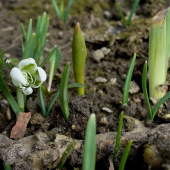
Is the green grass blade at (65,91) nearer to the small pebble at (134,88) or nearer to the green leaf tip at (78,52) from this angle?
the green leaf tip at (78,52)

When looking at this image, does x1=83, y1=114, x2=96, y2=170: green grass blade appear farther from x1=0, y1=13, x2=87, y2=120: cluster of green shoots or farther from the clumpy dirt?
x1=0, y1=13, x2=87, y2=120: cluster of green shoots

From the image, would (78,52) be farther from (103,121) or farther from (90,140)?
(90,140)

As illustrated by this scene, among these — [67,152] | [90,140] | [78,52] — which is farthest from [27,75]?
[90,140]

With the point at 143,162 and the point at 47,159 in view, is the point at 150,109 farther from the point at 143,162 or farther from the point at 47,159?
the point at 47,159

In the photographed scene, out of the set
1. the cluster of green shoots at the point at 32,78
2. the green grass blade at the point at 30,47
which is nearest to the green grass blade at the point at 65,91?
the cluster of green shoots at the point at 32,78

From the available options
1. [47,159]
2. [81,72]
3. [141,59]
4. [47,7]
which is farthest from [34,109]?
[47,7]

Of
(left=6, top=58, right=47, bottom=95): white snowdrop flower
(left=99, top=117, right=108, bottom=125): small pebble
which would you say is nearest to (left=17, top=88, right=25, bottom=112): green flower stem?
(left=6, top=58, right=47, bottom=95): white snowdrop flower
